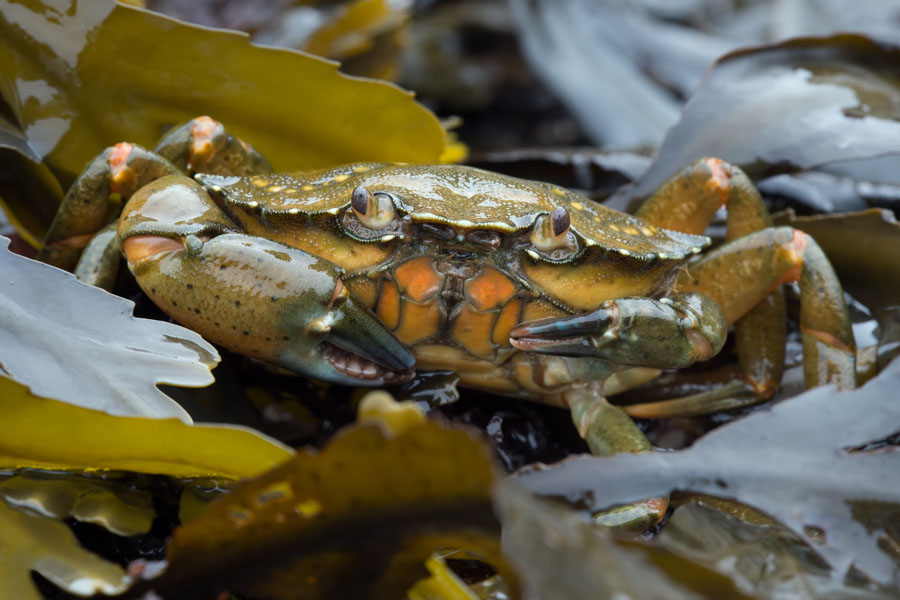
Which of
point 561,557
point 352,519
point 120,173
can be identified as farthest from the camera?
point 120,173

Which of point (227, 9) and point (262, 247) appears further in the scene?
point (227, 9)

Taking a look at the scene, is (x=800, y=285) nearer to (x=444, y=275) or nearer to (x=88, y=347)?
(x=444, y=275)

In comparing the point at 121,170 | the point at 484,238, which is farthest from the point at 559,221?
the point at 121,170

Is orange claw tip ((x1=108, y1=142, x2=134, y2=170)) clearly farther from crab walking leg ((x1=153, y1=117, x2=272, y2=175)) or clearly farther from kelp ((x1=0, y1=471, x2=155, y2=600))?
kelp ((x1=0, y1=471, x2=155, y2=600))

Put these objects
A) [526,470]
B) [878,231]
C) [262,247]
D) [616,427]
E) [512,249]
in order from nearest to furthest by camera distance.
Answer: [526,470] < [262,247] < [512,249] < [616,427] < [878,231]

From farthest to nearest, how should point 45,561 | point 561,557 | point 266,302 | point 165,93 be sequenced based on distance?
point 165,93 < point 266,302 < point 45,561 < point 561,557

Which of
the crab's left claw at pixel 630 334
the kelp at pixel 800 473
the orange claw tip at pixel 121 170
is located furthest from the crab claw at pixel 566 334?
the orange claw tip at pixel 121 170

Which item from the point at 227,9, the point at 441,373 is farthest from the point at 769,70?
the point at 227,9

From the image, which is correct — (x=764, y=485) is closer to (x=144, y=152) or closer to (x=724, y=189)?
(x=724, y=189)
